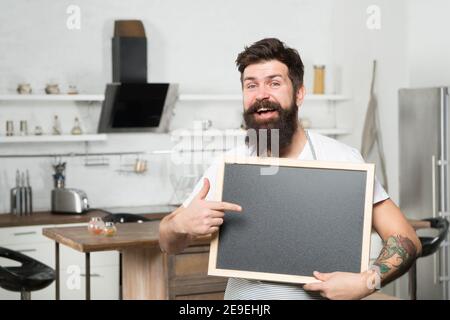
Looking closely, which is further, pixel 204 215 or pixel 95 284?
pixel 95 284

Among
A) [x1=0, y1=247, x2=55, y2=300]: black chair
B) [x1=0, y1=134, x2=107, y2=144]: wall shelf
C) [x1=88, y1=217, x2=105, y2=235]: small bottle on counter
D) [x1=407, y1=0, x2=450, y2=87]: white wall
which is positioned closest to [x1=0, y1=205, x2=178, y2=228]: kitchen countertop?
[x1=0, y1=134, x2=107, y2=144]: wall shelf

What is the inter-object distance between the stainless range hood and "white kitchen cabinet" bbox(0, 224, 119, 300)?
3.92 ft

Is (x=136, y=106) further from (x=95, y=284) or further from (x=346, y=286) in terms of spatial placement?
(x=346, y=286)

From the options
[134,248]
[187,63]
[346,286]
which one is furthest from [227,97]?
[346,286]

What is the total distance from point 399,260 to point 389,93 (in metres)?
5.23

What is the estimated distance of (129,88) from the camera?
6.51 m

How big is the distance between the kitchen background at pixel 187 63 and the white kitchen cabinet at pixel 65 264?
66 centimetres

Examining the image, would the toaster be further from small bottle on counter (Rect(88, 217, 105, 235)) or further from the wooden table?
small bottle on counter (Rect(88, 217, 105, 235))

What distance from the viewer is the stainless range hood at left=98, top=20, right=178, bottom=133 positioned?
6539 millimetres

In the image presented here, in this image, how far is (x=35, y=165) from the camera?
21.6ft

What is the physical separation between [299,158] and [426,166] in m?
4.22
